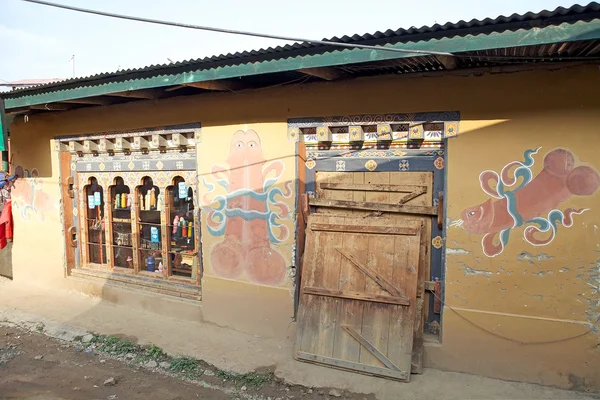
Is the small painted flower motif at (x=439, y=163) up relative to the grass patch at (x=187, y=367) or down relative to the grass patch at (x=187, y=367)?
up

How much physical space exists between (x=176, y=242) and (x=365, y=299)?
10.8ft

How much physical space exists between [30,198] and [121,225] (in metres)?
2.13

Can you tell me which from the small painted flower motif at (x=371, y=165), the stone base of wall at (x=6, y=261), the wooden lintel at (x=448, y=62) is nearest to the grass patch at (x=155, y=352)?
the small painted flower motif at (x=371, y=165)

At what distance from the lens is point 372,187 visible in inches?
183

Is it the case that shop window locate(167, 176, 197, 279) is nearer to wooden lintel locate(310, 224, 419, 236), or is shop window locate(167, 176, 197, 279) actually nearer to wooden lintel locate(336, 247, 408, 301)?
wooden lintel locate(310, 224, 419, 236)

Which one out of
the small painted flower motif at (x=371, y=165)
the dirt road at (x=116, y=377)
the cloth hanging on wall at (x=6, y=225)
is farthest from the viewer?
the cloth hanging on wall at (x=6, y=225)

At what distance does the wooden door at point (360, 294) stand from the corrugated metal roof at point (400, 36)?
1860 millimetres

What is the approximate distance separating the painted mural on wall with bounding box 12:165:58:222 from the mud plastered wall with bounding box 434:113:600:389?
675 centimetres

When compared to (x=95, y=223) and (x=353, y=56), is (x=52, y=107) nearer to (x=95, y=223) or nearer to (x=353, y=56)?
(x=95, y=223)

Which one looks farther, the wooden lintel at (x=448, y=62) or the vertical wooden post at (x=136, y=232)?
the vertical wooden post at (x=136, y=232)

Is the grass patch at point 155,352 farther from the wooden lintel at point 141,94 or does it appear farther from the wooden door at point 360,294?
the wooden lintel at point 141,94

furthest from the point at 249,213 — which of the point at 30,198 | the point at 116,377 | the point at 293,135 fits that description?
the point at 30,198

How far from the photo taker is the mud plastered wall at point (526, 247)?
3744mm

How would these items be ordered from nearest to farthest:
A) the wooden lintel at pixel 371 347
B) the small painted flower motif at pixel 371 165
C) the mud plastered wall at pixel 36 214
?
the wooden lintel at pixel 371 347, the small painted flower motif at pixel 371 165, the mud plastered wall at pixel 36 214
